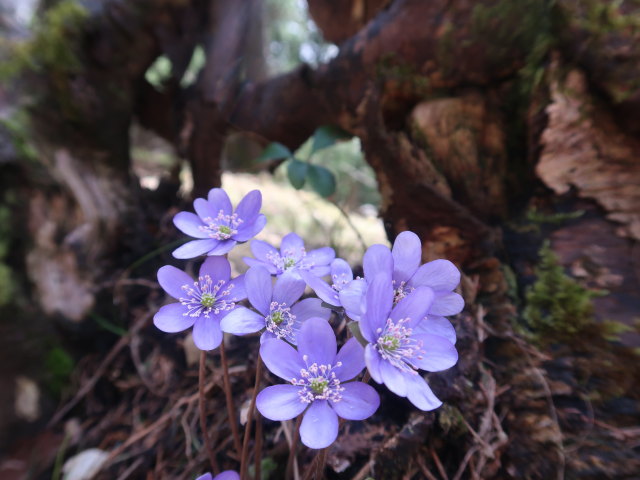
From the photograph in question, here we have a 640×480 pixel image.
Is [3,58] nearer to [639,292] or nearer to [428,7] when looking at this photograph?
[428,7]

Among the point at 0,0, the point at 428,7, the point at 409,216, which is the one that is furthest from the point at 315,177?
the point at 0,0

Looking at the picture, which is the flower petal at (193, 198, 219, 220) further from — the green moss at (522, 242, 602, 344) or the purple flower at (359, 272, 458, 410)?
the green moss at (522, 242, 602, 344)

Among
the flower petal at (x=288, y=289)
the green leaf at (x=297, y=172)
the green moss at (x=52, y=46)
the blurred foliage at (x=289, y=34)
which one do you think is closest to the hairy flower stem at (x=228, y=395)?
the flower petal at (x=288, y=289)

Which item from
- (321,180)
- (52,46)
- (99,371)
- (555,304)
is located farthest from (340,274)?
(52,46)

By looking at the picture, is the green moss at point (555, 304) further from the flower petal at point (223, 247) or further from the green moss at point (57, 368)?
the green moss at point (57, 368)

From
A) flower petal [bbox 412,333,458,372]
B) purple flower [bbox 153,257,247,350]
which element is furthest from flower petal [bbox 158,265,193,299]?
flower petal [bbox 412,333,458,372]

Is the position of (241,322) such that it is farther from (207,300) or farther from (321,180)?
(321,180)
